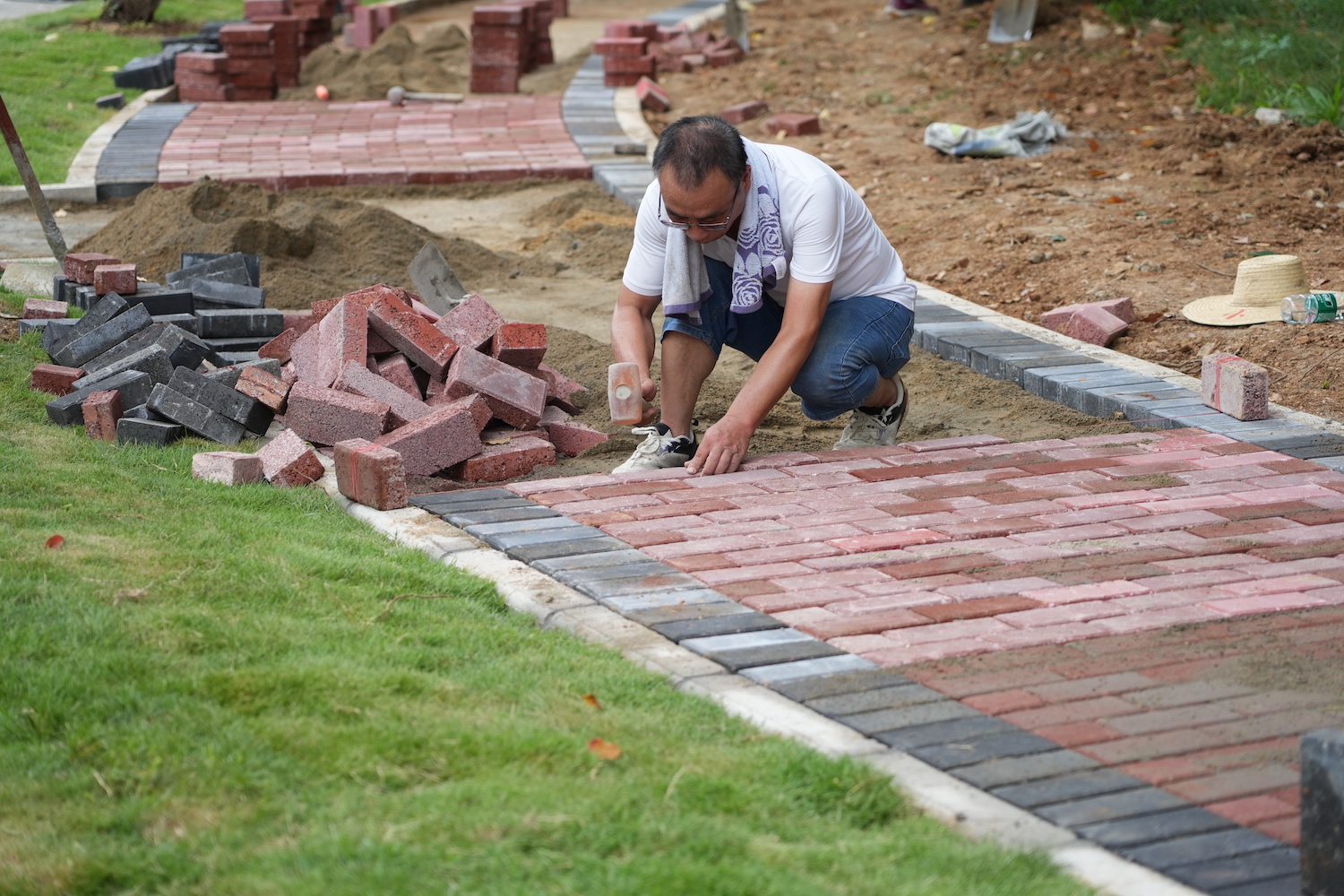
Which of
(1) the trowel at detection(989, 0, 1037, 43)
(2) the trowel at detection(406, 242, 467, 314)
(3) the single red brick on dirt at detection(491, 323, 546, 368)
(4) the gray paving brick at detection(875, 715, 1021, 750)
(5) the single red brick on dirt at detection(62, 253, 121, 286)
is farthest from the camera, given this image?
(1) the trowel at detection(989, 0, 1037, 43)

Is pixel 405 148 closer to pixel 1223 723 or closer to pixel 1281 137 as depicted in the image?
pixel 1281 137

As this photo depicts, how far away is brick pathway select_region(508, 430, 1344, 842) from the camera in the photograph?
9.73 feet

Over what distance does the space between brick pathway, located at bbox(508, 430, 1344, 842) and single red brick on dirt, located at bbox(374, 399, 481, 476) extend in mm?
454

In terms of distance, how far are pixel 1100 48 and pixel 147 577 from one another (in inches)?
505

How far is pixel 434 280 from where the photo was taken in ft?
23.4

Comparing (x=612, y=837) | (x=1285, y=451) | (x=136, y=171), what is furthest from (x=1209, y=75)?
(x=612, y=837)

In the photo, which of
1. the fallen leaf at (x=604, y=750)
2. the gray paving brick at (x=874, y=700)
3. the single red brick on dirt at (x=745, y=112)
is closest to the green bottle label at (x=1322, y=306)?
the gray paving brick at (x=874, y=700)

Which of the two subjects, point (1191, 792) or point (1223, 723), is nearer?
point (1191, 792)

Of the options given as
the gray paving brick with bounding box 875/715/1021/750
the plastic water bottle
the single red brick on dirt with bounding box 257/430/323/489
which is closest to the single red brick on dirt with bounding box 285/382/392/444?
the single red brick on dirt with bounding box 257/430/323/489

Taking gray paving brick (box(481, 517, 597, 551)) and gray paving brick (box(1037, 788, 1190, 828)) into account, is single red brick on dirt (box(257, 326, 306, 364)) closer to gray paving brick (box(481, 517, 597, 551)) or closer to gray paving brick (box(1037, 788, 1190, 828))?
gray paving brick (box(481, 517, 597, 551))

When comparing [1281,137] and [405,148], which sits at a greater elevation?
[1281,137]

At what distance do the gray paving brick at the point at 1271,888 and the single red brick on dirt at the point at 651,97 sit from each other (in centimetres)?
1193

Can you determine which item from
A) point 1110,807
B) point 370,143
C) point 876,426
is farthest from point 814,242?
point 370,143

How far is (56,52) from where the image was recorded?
1498cm
